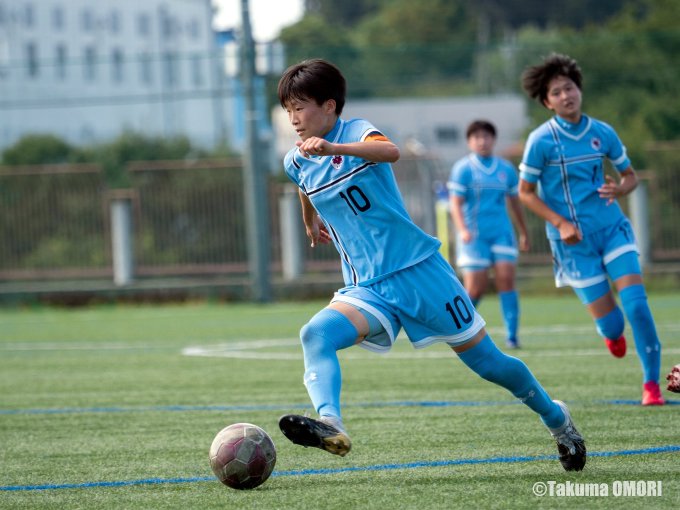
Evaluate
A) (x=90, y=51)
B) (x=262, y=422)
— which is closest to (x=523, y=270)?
(x=262, y=422)

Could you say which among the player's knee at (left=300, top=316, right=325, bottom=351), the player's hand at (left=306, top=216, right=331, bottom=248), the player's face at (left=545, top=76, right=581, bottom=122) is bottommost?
the player's knee at (left=300, top=316, right=325, bottom=351)

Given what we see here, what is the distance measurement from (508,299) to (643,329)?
4252 millimetres

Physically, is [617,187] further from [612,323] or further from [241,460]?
[241,460]

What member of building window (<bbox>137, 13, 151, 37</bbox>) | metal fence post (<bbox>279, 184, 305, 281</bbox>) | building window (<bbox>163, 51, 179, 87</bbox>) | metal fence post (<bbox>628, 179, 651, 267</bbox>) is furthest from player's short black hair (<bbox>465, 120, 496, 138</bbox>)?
building window (<bbox>137, 13, 151, 37</bbox>)

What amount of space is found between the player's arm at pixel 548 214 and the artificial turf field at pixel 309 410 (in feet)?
3.28

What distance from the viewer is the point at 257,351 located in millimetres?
12328

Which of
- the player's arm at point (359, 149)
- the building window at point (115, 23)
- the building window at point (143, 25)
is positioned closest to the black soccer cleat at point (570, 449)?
the player's arm at point (359, 149)

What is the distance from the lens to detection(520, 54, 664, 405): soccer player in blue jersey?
761 centimetres

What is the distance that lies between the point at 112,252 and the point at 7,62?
30705 millimetres

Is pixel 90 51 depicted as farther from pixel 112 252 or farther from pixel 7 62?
pixel 112 252

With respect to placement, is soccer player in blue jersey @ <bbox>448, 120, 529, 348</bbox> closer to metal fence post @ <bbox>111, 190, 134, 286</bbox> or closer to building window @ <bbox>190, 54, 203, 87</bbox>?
metal fence post @ <bbox>111, 190, 134, 286</bbox>

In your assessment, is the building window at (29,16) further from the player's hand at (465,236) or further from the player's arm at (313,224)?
the player's arm at (313,224)

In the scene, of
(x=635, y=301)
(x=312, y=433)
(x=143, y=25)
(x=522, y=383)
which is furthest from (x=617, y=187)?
(x=143, y=25)

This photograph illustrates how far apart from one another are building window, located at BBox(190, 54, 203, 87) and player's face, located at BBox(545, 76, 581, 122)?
66.3 ft
